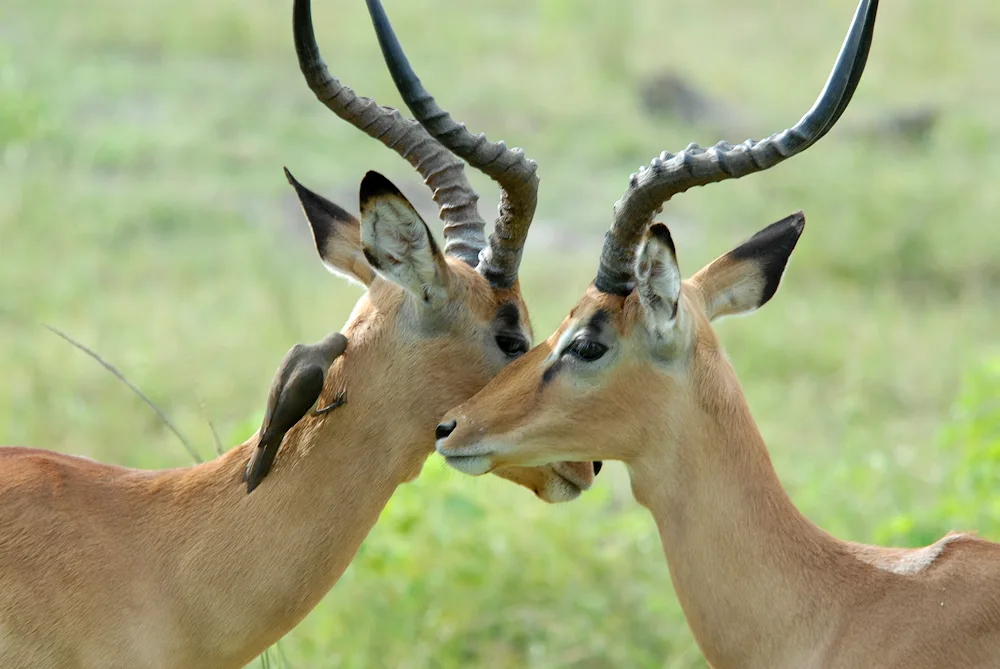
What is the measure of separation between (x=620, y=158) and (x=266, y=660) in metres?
9.75

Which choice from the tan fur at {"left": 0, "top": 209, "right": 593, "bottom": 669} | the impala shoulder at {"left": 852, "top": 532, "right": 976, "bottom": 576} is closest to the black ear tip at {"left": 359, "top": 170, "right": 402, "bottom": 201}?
the tan fur at {"left": 0, "top": 209, "right": 593, "bottom": 669}

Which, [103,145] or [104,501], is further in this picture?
[103,145]

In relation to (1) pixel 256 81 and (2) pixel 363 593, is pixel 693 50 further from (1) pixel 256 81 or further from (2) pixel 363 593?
(2) pixel 363 593

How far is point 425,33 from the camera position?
1734cm

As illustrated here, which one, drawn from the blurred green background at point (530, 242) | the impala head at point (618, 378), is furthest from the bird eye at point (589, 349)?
the blurred green background at point (530, 242)

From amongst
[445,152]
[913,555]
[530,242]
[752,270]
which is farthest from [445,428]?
[530,242]

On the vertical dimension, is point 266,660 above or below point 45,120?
below

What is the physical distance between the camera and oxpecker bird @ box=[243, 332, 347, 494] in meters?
3.64

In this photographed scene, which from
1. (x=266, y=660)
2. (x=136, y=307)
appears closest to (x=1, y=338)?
(x=136, y=307)

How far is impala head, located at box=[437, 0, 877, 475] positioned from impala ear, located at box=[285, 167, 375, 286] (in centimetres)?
73

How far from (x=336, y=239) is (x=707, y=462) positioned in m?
1.34

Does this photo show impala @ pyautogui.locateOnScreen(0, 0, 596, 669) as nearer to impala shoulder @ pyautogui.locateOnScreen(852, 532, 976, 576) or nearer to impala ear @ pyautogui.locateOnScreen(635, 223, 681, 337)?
impala ear @ pyautogui.locateOnScreen(635, 223, 681, 337)

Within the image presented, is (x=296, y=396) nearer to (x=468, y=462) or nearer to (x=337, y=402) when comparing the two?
(x=337, y=402)

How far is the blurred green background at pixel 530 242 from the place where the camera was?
5859mm
